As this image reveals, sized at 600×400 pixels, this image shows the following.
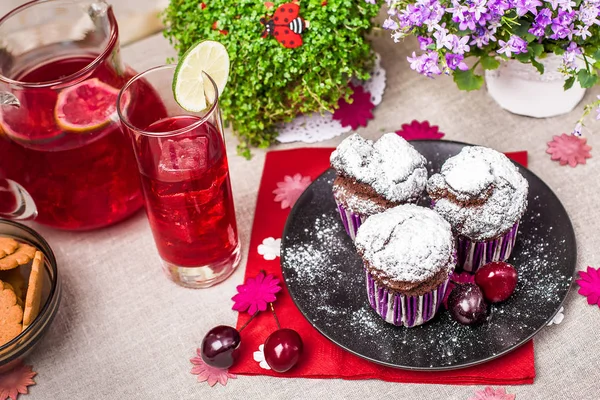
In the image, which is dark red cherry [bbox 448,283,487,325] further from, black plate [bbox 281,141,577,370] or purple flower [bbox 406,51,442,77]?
purple flower [bbox 406,51,442,77]

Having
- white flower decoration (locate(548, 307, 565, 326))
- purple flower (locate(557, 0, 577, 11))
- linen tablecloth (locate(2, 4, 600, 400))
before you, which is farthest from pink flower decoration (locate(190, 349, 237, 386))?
purple flower (locate(557, 0, 577, 11))

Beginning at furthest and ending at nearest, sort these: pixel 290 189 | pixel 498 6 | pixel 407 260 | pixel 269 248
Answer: pixel 290 189 < pixel 269 248 < pixel 498 6 < pixel 407 260

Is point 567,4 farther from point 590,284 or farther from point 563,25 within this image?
point 590,284

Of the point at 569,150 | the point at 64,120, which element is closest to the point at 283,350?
the point at 64,120

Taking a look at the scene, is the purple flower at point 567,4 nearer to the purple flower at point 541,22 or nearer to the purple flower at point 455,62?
the purple flower at point 541,22

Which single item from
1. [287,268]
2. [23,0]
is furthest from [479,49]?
[23,0]

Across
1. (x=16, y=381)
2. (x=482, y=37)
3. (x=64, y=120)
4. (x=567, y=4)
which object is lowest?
(x=16, y=381)

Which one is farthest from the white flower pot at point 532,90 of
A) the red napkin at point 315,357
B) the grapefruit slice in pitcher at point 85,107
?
the grapefruit slice in pitcher at point 85,107
